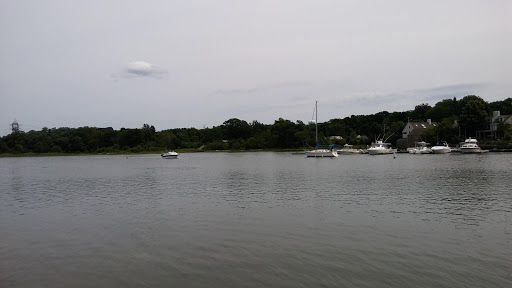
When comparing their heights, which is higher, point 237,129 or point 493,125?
point 237,129

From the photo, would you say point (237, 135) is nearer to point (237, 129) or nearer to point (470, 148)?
point (237, 129)

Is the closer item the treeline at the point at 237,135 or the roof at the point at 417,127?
the roof at the point at 417,127

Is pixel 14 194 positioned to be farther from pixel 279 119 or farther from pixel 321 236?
pixel 279 119

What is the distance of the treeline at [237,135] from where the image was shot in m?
128

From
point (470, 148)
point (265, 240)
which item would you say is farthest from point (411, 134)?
point (265, 240)

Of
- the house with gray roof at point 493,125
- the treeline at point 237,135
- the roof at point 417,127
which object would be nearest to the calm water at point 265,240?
the house with gray roof at point 493,125

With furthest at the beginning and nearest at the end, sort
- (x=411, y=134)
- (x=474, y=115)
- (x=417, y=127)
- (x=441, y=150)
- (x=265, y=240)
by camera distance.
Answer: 1. (x=417, y=127)
2. (x=411, y=134)
3. (x=474, y=115)
4. (x=441, y=150)
5. (x=265, y=240)

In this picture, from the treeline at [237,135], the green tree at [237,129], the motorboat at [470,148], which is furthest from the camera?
the green tree at [237,129]

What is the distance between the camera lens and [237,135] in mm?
164500

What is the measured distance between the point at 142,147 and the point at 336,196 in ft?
462

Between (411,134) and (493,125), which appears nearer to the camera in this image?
(493,125)

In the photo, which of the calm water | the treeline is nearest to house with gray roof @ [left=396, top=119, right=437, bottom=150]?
the treeline

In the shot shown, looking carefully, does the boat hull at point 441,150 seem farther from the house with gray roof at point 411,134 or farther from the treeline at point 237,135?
the treeline at point 237,135

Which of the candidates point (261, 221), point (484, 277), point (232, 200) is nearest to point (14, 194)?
point (232, 200)
